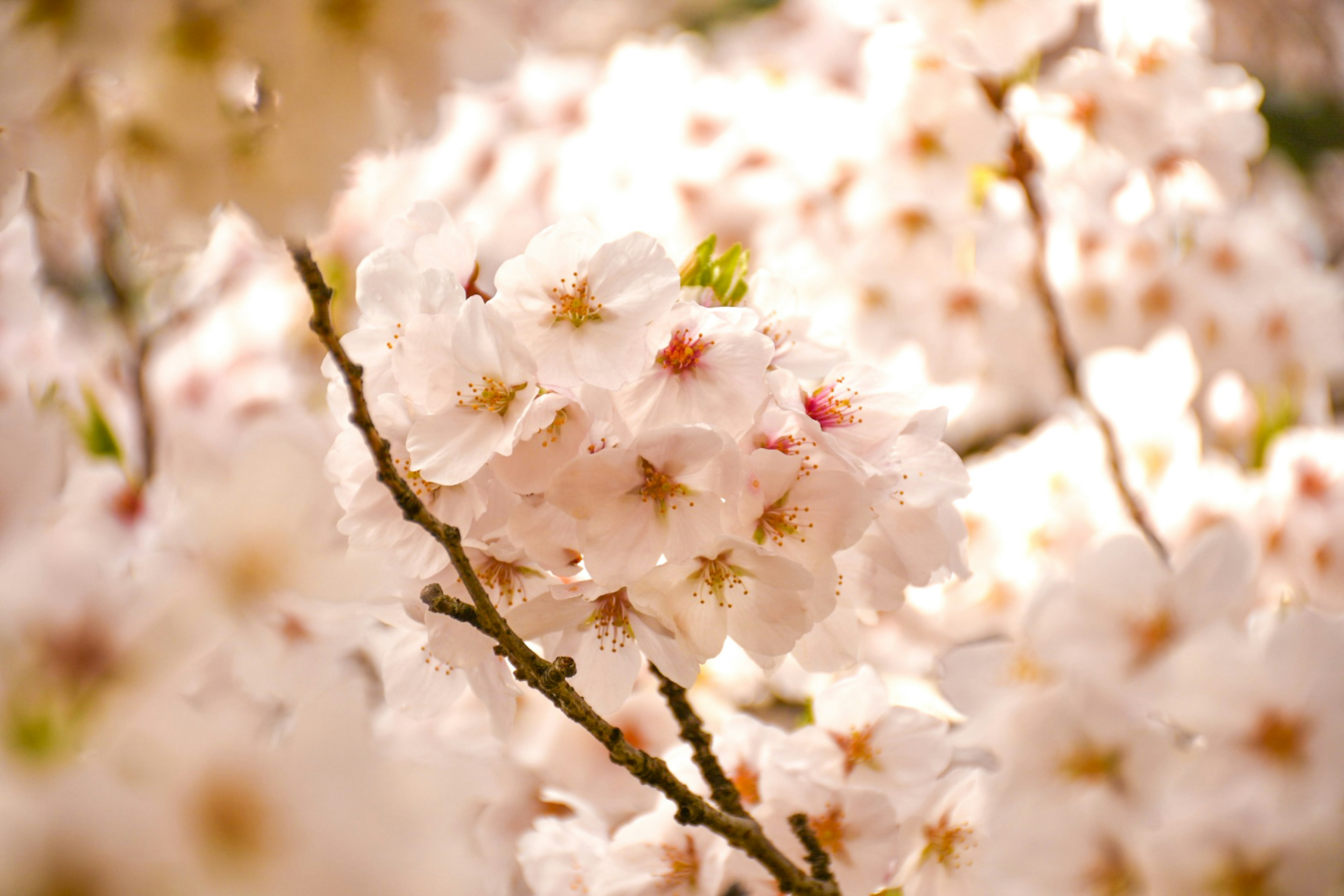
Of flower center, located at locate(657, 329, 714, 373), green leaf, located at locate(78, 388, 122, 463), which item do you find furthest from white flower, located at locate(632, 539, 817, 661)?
green leaf, located at locate(78, 388, 122, 463)

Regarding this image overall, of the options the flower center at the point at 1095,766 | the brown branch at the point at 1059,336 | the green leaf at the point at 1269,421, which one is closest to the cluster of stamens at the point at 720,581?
the flower center at the point at 1095,766

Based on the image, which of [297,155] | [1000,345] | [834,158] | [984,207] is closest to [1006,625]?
[1000,345]

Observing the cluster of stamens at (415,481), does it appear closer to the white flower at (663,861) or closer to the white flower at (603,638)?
the white flower at (603,638)

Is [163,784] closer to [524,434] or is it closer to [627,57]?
[524,434]

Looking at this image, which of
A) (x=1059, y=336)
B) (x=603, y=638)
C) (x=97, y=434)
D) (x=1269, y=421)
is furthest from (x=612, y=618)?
(x=1269, y=421)

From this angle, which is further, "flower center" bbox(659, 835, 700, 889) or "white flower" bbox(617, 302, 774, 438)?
"flower center" bbox(659, 835, 700, 889)

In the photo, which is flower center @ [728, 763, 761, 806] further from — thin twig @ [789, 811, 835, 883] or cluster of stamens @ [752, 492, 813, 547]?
cluster of stamens @ [752, 492, 813, 547]
